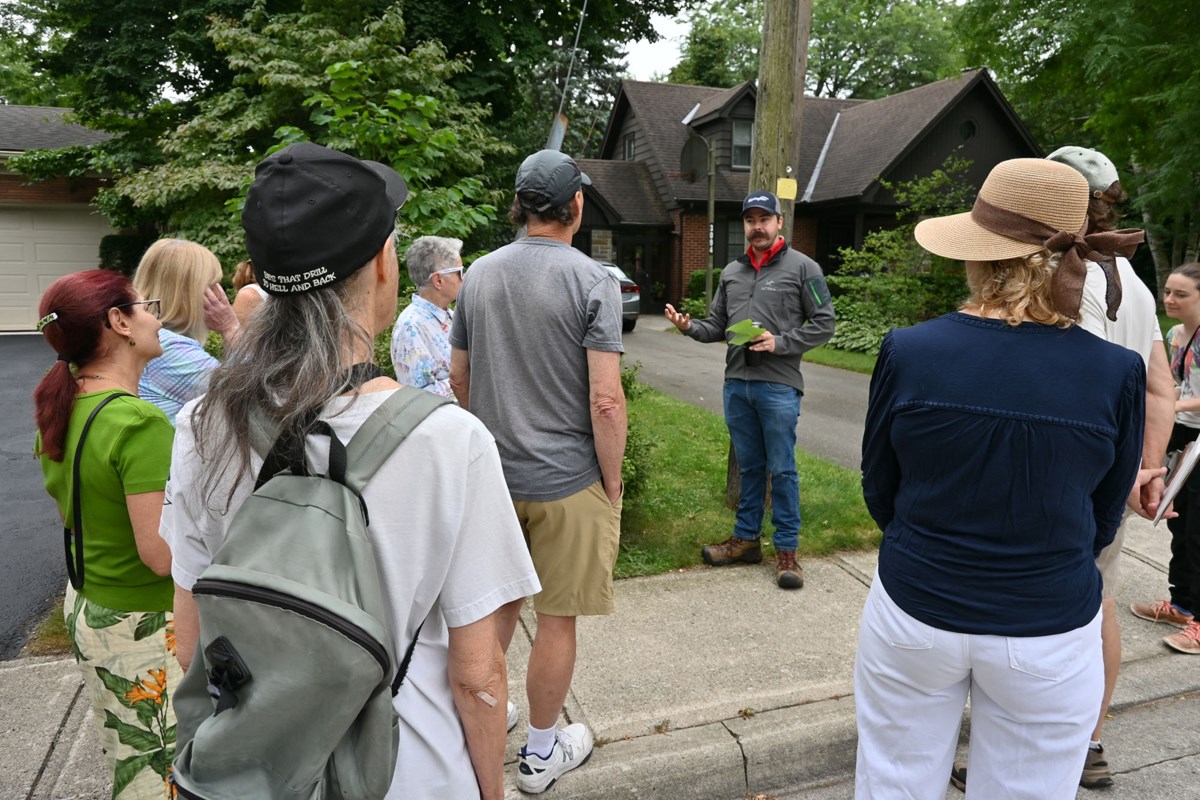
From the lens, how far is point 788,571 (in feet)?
14.5

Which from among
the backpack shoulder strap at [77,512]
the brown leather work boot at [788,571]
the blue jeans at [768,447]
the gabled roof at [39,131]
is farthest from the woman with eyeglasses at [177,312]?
the gabled roof at [39,131]

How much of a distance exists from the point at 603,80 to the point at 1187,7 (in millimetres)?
28896

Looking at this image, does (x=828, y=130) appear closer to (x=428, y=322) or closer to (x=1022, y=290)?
(x=428, y=322)

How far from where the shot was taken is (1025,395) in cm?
177

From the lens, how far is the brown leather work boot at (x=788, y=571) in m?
4.37

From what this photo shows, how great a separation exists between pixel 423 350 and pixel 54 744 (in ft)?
7.09

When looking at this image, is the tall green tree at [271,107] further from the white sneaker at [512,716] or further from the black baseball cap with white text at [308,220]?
the black baseball cap with white text at [308,220]

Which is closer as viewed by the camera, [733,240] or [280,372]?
[280,372]

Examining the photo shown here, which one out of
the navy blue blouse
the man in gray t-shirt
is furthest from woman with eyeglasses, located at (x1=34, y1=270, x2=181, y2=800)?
the navy blue blouse

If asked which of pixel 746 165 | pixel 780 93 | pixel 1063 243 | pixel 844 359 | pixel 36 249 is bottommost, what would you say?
pixel 844 359

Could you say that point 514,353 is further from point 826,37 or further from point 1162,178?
point 826,37

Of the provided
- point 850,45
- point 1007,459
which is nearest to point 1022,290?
point 1007,459

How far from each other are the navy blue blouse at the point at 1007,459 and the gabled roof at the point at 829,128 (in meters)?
18.5

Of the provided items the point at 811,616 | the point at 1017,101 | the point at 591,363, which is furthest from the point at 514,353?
the point at 1017,101
